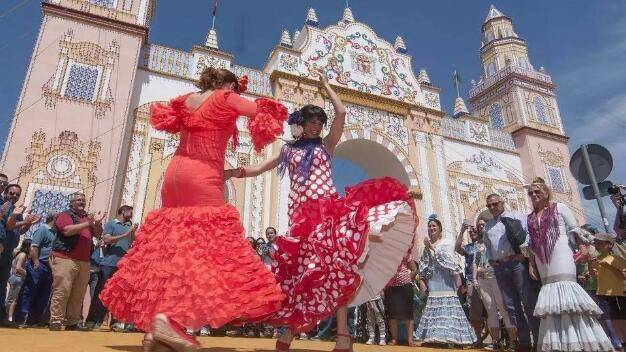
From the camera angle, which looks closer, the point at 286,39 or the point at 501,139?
the point at 286,39

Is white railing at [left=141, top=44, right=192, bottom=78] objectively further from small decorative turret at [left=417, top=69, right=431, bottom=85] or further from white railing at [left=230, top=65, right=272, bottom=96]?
small decorative turret at [left=417, top=69, right=431, bottom=85]

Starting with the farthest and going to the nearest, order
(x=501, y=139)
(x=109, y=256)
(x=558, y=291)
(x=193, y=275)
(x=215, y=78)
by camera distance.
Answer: (x=501, y=139) → (x=109, y=256) → (x=558, y=291) → (x=215, y=78) → (x=193, y=275)

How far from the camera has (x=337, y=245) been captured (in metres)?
2.34

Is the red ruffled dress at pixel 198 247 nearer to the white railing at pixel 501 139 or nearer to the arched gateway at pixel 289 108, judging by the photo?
the arched gateway at pixel 289 108

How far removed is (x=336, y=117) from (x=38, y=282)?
4.49 m

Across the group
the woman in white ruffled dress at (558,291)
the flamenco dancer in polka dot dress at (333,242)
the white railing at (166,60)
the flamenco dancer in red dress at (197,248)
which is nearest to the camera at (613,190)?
the woman in white ruffled dress at (558,291)

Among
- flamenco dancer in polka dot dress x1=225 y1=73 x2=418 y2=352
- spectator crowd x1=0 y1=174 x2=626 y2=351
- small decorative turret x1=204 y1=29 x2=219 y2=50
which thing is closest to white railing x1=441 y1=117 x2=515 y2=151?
small decorative turret x1=204 y1=29 x2=219 y2=50

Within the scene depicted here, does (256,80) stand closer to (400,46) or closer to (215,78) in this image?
(400,46)

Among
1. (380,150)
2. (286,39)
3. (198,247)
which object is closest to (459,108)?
(380,150)

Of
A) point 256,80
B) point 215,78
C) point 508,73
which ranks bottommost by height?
point 215,78

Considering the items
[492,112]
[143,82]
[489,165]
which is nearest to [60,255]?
[143,82]

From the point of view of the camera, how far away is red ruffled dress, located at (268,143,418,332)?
2314mm

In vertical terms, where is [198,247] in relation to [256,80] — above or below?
below

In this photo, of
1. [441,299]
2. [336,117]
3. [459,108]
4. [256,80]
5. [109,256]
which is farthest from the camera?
[459,108]
